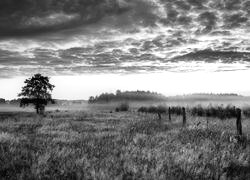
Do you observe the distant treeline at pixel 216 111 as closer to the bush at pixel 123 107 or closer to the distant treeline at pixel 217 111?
the distant treeline at pixel 217 111

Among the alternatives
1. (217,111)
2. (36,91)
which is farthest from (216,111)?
(36,91)

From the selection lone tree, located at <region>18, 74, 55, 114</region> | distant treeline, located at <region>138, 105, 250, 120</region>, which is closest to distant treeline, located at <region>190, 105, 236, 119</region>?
distant treeline, located at <region>138, 105, 250, 120</region>

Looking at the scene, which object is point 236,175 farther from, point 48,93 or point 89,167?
point 48,93

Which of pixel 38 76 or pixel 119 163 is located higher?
pixel 38 76

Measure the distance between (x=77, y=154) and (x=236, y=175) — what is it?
14.7 ft

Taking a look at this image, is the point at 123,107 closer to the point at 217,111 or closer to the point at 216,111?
the point at 216,111

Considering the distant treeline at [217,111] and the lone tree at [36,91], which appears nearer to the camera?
the distant treeline at [217,111]

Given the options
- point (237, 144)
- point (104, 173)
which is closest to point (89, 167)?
point (104, 173)

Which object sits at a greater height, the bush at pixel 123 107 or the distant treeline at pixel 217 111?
the distant treeline at pixel 217 111

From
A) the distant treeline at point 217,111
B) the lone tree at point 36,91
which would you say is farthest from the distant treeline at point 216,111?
the lone tree at point 36,91

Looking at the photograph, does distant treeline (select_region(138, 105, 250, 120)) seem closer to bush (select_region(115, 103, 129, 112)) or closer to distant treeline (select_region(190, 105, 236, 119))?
distant treeline (select_region(190, 105, 236, 119))

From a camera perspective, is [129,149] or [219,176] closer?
[219,176]

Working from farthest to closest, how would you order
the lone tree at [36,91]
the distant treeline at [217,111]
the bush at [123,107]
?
1. the bush at [123,107]
2. the lone tree at [36,91]
3. the distant treeline at [217,111]

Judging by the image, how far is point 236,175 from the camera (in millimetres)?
6594
